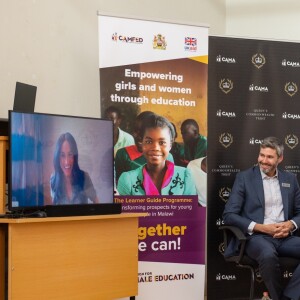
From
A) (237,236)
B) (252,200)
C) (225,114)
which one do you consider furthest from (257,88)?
(237,236)

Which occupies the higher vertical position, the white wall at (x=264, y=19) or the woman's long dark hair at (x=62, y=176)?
the white wall at (x=264, y=19)

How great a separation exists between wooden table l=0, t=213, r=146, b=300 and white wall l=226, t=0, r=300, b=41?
3.67 metres

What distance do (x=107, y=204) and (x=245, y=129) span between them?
2.22 meters

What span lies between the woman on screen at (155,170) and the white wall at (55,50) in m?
0.73

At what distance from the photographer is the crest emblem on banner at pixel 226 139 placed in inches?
239

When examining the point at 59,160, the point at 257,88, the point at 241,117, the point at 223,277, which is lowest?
the point at 223,277

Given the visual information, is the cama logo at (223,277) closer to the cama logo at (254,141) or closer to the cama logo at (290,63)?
the cama logo at (254,141)

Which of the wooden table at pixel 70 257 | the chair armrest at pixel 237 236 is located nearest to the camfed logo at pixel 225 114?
the chair armrest at pixel 237 236

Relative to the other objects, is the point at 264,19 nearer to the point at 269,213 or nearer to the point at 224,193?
the point at 224,193

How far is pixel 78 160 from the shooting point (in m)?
4.36

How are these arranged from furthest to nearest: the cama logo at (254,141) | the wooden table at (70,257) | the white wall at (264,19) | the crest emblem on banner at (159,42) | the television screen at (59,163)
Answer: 1. the white wall at (264,19)
2. the cama logo at (254,141)
3. the crest emblem on banner at (159,42)
4. the television screen at (59,163)
5. the wooden table at (70,257)

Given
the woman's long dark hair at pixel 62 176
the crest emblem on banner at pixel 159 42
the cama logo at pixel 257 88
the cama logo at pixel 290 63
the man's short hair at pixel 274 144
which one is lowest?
the woman's long dark hair at pixel 62 176

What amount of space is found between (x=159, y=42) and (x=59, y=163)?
6.28 feet

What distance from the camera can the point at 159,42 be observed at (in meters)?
5.65
